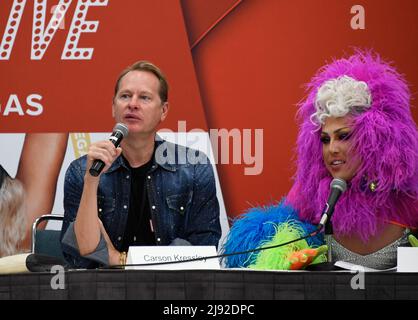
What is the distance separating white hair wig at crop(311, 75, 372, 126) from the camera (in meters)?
2.79

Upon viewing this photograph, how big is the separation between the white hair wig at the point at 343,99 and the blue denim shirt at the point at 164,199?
623 millimetres

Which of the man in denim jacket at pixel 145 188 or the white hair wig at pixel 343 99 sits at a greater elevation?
the white hair wig at pixel 343 99

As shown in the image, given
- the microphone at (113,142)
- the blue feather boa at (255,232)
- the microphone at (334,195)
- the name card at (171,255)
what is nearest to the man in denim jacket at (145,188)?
the blue feather boa at (255,232)

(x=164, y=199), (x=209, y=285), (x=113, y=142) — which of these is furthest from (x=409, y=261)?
(x=164, y=199)

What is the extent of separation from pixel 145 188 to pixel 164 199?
0.09 metres

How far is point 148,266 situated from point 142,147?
1.00 m

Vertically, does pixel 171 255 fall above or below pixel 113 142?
below

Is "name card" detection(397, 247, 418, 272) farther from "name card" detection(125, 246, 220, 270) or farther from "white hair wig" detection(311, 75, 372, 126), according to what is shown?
"white hair wig" detection(311, 75, 372, 126)

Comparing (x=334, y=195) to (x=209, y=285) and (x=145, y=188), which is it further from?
(x=145, y=188)

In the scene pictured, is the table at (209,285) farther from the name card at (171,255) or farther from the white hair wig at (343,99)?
the white hair wig at (343,99)

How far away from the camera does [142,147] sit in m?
3.21

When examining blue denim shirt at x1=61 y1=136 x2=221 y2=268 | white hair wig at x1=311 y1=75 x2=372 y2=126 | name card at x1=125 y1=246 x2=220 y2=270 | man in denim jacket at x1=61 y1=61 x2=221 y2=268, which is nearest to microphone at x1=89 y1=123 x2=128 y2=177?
name card at x1=125 y1=246 x2=220 y2=270

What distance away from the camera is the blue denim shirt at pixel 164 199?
313 cm

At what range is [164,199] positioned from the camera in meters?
3.17
